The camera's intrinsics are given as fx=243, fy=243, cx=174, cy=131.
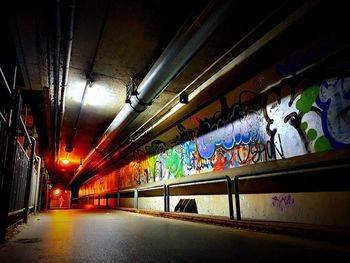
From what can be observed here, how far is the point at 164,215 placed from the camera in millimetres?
6254

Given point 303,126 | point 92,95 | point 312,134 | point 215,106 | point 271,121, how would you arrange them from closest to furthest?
point 312,134 < point 303,126 < point 271,121 < point 215,106 < point 92,95

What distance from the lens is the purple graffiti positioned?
12.1 ft

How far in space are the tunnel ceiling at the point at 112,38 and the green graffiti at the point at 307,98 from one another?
4.00ft

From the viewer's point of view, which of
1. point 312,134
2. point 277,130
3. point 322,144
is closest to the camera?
point 322,144

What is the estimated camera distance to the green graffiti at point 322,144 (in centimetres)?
314

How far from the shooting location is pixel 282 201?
382 cm

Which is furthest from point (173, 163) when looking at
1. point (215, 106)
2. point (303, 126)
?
point (303, 126)

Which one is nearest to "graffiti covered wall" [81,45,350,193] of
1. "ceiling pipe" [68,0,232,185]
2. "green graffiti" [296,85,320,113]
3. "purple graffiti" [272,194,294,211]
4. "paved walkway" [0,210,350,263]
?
"green graffiti" [296,85,320,113]

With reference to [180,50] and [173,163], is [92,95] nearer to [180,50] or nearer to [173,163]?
[173,163]

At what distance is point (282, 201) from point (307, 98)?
162 cm

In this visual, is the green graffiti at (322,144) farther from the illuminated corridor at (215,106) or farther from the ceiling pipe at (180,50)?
the ceiling pipe at (180,50)

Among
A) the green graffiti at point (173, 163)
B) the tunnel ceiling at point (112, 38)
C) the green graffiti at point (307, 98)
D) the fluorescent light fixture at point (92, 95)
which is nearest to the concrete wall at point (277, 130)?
the green graffiti at point (307, 98)

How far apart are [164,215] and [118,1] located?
493cm

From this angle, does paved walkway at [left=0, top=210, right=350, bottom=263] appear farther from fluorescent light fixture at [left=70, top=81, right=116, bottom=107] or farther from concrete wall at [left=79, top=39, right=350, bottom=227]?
fluorescent light fixture at [left=70, top=81, right=116, bottom=107]
